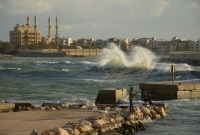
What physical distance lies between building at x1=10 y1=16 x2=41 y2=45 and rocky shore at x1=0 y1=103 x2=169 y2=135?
165460 mm

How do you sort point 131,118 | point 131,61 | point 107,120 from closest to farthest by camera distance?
point 107,120
point 131,118
point 131,61

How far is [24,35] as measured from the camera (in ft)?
595

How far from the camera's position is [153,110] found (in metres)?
16.2

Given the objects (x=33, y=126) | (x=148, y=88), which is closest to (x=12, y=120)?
(x=33, y=126)

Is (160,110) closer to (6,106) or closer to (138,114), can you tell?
(138,114)

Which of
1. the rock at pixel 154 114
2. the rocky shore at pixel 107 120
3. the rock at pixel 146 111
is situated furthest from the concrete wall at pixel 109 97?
the rock at pixel 146 111

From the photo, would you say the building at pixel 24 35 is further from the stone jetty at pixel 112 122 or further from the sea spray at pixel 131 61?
the stone jetty at pixel 112 122

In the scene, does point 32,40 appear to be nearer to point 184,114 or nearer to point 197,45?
point 197,45

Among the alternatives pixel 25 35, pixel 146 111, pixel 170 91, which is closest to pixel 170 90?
pixel 170 91

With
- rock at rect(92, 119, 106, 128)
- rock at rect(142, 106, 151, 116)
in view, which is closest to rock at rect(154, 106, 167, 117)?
rock at rect(142, 106, 151, 116)

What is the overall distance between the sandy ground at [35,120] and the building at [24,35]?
166791mm

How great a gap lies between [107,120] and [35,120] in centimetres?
208

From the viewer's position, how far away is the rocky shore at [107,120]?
1207 cm

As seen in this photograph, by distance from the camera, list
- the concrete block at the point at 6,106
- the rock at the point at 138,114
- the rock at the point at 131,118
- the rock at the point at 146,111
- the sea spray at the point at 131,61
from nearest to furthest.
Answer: the rock at the point at 131,118, the rock at the point at 138,114, the rock at the point at 146,111, the concrete block at the point at 6,106, the sea spray at the point at 131,61
